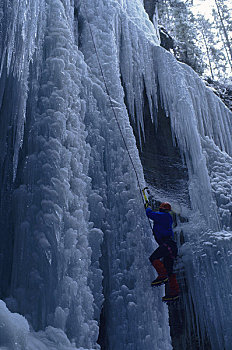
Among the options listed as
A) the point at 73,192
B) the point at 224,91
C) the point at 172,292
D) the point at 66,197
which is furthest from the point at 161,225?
the point at 224,91

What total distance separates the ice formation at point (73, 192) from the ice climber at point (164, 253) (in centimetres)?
14

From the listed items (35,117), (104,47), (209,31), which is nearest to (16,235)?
(35,117)

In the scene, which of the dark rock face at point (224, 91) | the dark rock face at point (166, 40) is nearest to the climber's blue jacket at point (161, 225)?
the dark rock face at point (224, 91)

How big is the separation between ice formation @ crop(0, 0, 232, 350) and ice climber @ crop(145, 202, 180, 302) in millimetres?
137

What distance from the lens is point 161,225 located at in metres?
3.88

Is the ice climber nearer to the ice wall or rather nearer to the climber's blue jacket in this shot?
the climber's blue jacket

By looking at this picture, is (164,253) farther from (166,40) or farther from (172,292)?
(166,40)

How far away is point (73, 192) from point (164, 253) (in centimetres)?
127

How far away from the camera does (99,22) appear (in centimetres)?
486

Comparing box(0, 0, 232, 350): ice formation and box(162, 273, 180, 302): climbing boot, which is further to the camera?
box(162, 273, 180, 302): climbing boot

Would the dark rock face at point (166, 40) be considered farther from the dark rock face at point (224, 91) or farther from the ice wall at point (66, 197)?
the ice wall at point (66, 197)

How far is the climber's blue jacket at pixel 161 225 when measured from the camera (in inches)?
151

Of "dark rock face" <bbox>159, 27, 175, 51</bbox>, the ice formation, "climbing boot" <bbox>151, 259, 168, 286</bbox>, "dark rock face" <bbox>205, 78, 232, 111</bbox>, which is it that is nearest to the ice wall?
the ice formation

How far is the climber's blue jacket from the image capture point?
3.83 meters
